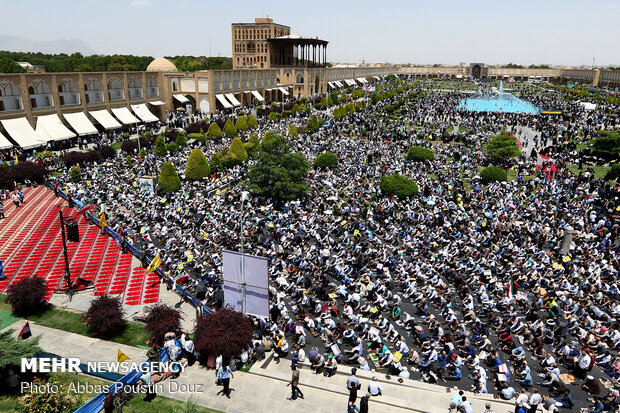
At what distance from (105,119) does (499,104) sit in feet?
269

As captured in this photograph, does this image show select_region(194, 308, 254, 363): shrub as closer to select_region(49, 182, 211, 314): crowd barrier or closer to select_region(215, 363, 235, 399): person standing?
select_region(215, 363, 235, 399): person standing

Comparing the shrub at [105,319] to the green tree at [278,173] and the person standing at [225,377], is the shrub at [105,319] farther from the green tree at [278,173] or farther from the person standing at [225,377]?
the green tree at [278,173]

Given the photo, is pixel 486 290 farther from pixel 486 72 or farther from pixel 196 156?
pixel 486 72

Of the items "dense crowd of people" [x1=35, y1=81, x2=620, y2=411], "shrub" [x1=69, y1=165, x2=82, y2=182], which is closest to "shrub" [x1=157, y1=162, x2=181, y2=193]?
"dense crowd of people" [x1=35, y1=81, x2=620, y2=411]

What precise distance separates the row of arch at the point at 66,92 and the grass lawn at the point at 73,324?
94.2ft

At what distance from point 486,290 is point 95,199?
21152 mm

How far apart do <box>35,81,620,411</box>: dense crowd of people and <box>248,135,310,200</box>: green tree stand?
92cm

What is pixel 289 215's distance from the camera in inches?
865

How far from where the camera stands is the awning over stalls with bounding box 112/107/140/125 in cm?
4516

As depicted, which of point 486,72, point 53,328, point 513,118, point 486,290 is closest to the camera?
point 53,328

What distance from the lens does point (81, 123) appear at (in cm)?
4022

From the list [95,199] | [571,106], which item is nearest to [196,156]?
[95,199]

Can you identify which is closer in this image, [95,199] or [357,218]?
[357,218]

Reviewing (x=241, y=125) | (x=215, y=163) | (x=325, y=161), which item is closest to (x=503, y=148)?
(x=325, y=161)
